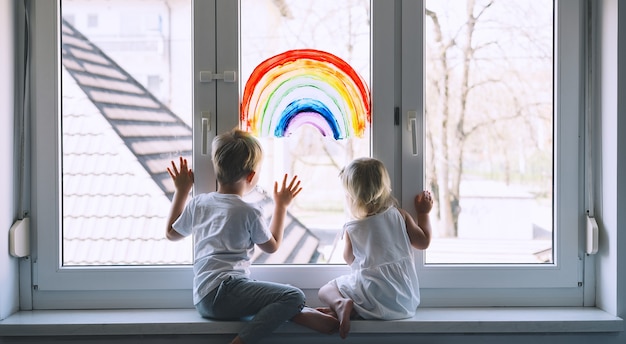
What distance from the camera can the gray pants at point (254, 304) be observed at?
5.41 ft

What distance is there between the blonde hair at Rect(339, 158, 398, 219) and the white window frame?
9 cm

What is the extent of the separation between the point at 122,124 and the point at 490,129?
110 centimetres

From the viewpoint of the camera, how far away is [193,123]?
1835mm

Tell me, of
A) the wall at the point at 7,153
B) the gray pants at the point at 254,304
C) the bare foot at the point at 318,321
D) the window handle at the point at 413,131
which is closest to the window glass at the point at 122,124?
the wall at the point at 7,153

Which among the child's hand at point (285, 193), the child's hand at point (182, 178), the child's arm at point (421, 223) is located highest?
the child's hand at point (182, 178)

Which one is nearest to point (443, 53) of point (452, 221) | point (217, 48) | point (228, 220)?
point (452, 221)

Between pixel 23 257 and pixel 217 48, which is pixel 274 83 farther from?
pixel 23 257

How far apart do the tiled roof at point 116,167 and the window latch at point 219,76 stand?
15 cm

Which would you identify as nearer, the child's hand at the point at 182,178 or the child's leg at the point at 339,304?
the child's leg at the point at 339,304

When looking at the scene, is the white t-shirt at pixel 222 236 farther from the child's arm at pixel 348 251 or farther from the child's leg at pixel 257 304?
the child's arm at pixel 348 251

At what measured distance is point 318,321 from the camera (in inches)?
66.6

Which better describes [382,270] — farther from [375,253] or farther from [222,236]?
[222,236]

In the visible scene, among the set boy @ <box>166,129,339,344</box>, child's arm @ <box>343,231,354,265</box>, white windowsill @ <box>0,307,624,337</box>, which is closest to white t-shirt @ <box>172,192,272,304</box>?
boy @ <box>166,129,339,344</box>

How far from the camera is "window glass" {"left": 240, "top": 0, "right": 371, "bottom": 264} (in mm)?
1823
